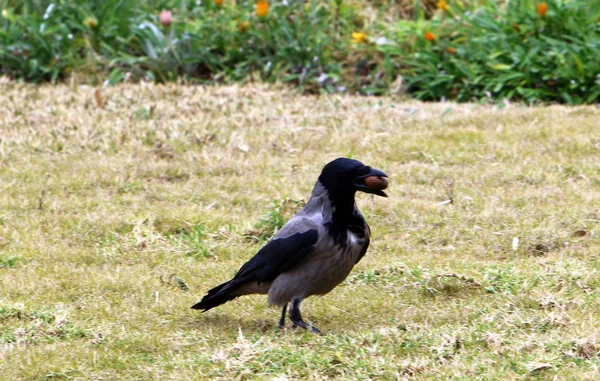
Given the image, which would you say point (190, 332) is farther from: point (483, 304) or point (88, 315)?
point (483, 304)

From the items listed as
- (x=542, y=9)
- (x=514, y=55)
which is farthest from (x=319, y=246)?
(x=542, y=9)

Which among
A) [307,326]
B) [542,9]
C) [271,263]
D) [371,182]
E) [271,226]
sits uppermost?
[371,182]

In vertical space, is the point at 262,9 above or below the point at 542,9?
below

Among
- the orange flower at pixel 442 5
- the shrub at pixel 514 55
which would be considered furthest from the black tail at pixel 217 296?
the orange flower at pixel 442 5

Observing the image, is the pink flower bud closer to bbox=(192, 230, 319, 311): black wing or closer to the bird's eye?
bbox=(192, 230, 319, 311): black wing

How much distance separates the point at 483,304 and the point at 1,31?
7.67 m

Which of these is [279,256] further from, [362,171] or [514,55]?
[514,55]

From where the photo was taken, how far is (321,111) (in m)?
10.1

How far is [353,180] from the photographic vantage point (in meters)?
5.31

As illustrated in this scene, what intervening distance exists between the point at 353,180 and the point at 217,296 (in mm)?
929

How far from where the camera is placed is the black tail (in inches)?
215

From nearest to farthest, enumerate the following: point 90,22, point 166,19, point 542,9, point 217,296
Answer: point 217,296 → point 542,9 → point 166,19 → point 90,22

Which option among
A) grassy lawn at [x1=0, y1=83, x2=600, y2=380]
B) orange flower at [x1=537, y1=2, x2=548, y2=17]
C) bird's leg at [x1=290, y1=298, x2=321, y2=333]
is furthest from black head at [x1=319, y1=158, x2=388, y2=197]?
orange flower at [x1=537, y1=2, x2=548, y2=17]

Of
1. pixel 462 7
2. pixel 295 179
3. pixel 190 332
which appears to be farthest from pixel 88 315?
pixel 462 7
